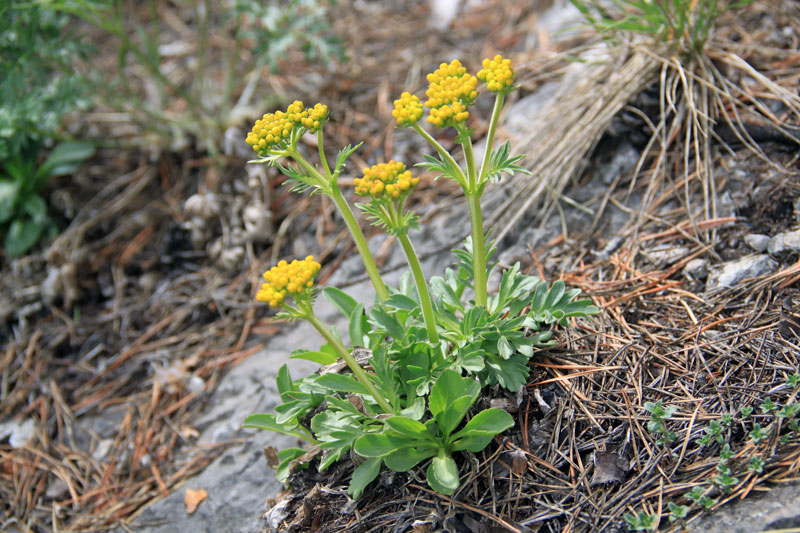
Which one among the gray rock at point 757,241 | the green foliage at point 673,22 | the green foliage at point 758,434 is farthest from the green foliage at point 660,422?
the green foliage at point 673,22

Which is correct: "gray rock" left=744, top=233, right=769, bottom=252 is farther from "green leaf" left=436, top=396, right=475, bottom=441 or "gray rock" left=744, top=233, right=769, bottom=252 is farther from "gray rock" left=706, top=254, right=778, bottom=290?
"green leaf" left=436, top=396, right=475, bottom=441

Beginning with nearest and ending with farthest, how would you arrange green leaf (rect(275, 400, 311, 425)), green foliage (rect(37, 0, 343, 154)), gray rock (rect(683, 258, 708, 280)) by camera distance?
1. green leaf (rect(275, 400, 311, 425))
2. gray rock (rect(683, 258, 708, 280))
3. green foliage (rect(37, 0, 343, 154))

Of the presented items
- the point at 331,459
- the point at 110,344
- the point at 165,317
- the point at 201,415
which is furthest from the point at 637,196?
the point at 110,344

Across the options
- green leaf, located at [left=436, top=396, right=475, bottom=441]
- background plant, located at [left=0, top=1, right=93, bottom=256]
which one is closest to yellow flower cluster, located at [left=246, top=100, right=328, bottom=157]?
green leaf, located at [left=436, top=396, right=475, bottom=441]

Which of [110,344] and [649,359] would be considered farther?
[110,344]

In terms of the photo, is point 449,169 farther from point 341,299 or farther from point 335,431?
point 335,431

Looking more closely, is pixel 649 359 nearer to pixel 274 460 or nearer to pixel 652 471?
pixel 652 471
